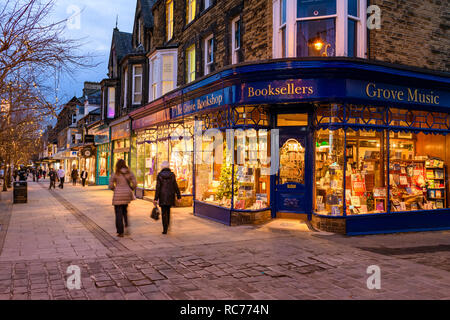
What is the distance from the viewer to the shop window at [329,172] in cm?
966

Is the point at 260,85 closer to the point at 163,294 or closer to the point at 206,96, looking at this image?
the point at 206,96

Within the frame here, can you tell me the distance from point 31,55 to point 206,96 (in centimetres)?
522

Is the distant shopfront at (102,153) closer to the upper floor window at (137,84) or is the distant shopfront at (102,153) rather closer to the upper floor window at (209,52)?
the upper floor window at (137,84)

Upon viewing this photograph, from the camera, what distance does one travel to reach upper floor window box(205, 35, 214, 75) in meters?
14.4

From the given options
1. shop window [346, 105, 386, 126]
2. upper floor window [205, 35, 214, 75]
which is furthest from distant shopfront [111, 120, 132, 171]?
shop window [346, 105, 386, 126]

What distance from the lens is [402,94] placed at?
10125 millimetres

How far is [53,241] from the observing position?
8.16 metres

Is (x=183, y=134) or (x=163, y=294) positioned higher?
(x=183, y=134)

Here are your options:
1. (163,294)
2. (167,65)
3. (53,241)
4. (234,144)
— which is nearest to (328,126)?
(234,144)

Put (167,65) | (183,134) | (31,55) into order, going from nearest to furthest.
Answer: (31,55) < (183,134) < (167,65)

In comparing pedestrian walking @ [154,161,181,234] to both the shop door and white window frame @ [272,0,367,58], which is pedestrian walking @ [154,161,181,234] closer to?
the shop door

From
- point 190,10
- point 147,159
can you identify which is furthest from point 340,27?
point 147,159

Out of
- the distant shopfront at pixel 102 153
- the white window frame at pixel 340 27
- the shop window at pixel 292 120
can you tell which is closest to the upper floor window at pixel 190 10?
the white window frame at pixel 340 27
